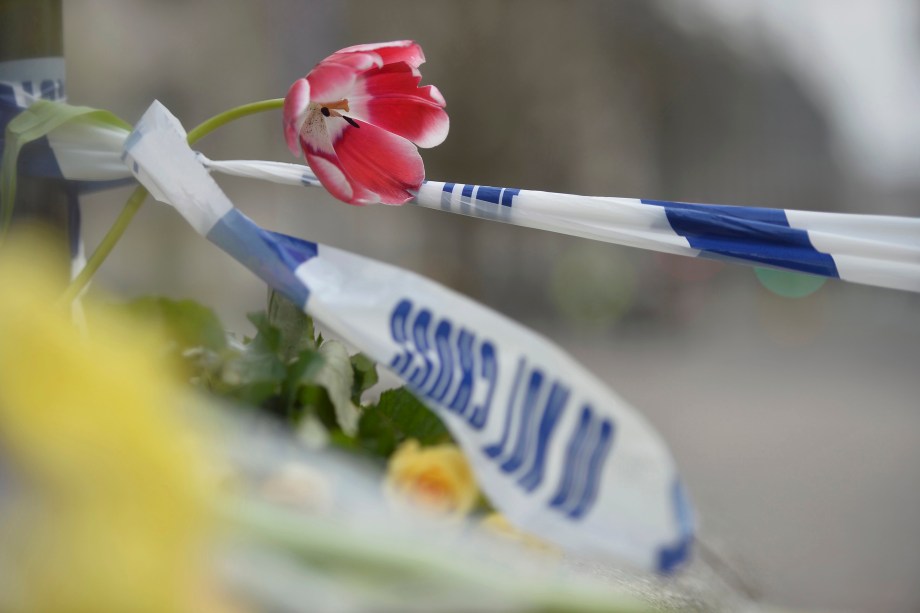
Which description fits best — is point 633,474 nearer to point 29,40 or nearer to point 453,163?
point 29,40

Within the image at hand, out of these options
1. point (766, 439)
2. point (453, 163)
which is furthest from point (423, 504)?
point (453, 163)

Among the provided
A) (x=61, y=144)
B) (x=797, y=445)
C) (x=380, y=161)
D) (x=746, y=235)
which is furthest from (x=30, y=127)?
(x=797, y=445)

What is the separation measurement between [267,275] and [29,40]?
333 millimetres

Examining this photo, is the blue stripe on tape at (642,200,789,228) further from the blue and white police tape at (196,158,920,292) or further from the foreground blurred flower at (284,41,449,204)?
the foreground blurred flower at (284,41,449,204)

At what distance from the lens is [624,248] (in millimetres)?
10125

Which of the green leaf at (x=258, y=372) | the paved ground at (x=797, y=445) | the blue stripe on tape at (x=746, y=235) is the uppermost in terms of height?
the blue stripe on tape at (x=746, y=235)

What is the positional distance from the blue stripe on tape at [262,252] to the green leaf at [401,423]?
3.3 inches

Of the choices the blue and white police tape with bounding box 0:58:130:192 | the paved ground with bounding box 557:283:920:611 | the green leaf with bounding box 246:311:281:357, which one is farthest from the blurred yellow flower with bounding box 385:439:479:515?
the paved ground with bounding box 557:283:920:611

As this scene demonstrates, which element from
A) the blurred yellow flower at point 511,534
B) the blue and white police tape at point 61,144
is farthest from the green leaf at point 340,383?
the blue and white police tape at point 61,144

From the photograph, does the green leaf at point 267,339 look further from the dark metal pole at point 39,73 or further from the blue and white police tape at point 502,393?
the dark metal pole at point 39,73

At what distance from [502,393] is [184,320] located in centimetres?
23

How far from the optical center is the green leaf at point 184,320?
23.5 inches

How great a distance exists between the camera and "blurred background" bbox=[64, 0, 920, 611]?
2449 millimetres

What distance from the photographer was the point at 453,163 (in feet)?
25.1
